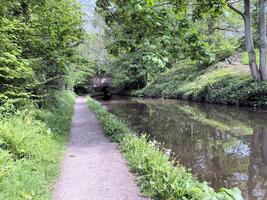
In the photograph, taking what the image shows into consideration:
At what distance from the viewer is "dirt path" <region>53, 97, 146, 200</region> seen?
239 inches

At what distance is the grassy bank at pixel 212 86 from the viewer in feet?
67.1

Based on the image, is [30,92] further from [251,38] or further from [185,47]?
[251,38]

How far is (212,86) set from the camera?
86.3ft

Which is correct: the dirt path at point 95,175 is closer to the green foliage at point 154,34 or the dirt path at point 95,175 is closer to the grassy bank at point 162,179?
the grassy bank at point 162,179

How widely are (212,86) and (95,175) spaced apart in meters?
20.5

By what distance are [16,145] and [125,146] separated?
10.5 ft

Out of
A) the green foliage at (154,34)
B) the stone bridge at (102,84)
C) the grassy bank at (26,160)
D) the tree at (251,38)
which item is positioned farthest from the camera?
the stone bridge at (102,84)

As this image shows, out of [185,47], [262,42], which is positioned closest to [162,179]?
[185,47]

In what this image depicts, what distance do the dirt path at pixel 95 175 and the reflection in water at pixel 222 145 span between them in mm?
1851

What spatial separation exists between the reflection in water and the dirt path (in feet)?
6.07

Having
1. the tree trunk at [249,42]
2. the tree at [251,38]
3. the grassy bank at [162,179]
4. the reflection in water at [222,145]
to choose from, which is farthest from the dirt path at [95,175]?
the tree at [251,38]

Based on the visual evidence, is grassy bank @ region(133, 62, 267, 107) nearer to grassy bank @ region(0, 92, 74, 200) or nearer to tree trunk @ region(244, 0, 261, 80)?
tree trunk @ region(244, 0, 261, 80)

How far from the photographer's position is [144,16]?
34.3ft

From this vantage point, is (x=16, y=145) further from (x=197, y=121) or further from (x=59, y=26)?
(x=197, y=121)
